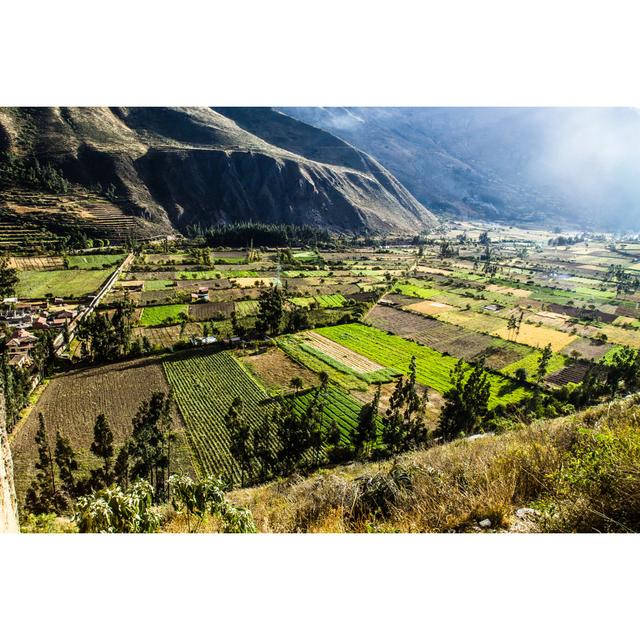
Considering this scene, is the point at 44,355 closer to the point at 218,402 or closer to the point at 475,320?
the point at 218,402

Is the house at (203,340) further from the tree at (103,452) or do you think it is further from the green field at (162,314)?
the tree at (103,452)

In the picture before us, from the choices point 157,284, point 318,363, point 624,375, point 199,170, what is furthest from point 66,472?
point 199,170

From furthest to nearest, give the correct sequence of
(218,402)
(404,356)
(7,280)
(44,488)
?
(7,280)
(404,356)
(218,402)
(44,488)

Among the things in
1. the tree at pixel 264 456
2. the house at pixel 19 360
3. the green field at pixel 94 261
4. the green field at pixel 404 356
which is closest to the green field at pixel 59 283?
the green field at pixel 94 261

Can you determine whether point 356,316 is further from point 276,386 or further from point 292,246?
point 292,246

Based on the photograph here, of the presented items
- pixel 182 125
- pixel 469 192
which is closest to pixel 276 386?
pixel 182 125

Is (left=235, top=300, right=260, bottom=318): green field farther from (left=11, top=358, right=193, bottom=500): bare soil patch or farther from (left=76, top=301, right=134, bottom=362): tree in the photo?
(left=11, top=358, right=193, bottom=500): bare soil patch

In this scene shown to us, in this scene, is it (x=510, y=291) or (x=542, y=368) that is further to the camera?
(x=510, y=291)
